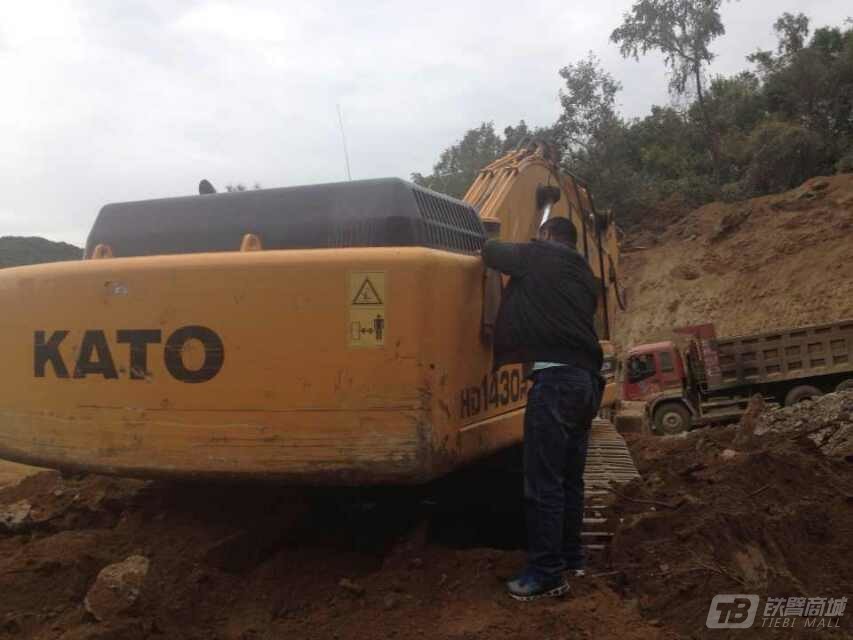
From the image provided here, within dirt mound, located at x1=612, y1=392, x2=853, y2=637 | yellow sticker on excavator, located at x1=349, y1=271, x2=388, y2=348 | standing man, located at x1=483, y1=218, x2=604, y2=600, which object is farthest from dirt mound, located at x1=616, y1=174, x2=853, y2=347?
yellow sticker on excavator, located at x1=349, y1=271, x2=388, y2=348

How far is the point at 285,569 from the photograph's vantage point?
330 cm

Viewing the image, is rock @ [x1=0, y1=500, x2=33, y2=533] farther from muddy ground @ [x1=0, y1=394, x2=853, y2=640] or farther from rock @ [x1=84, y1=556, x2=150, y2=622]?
rock @ [x1=84, y1=556, x2=150, y2=622]

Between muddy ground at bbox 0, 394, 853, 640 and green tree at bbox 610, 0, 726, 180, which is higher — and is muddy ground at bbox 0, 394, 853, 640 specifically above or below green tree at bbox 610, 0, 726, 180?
below

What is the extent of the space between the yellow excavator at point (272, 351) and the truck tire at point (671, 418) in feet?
50.4

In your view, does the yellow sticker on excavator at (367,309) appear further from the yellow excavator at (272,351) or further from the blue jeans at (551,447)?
the blue jeans at (551,447)

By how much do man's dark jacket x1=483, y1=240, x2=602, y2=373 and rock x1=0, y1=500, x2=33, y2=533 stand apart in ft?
8.23

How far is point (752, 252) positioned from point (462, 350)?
23070 mm

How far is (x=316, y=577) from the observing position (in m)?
3.25

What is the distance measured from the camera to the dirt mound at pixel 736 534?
305 centimetres

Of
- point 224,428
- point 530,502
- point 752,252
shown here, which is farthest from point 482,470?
point 752,252

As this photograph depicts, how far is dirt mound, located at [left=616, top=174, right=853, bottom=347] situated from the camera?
22094 mm

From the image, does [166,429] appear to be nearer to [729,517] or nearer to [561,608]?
[561,608]

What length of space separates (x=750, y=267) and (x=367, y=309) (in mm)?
23120

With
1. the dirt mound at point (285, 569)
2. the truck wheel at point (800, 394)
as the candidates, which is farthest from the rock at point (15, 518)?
the truck wheel at point (800, 394)
